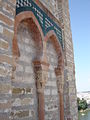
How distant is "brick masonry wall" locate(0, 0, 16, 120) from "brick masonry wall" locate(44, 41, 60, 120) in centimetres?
153

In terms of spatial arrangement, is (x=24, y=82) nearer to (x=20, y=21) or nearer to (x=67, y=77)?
(x=20, y=21)

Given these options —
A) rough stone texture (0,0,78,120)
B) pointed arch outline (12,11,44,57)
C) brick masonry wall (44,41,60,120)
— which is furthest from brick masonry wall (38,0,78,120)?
pointed arch outline (12,11,44,57)

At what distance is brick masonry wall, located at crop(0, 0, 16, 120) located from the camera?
59.5 inches

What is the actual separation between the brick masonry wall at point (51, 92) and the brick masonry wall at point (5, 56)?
153cm

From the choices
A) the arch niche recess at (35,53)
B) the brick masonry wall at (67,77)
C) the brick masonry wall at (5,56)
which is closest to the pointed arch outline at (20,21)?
the arch niche recess at (35,53)

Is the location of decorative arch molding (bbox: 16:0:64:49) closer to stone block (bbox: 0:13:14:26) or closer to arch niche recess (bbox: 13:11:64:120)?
arch niche recess (bbox: 13:11:64:120)

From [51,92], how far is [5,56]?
188 centimetres

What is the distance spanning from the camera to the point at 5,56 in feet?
5.43

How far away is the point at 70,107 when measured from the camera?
3662 mm

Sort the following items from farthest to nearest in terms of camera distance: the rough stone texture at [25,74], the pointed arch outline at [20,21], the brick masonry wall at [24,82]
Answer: the brick masonry wall at [24,82] < the pointed arch outline at [20,21] < the rough stone texture at [25,74]

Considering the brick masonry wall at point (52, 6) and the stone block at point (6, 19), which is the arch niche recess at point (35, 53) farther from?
the brick masonry wall at point (52, 6)

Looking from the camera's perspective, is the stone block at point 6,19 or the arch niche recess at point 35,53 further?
the arch niche recess at point 35,53

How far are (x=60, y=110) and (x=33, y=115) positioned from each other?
1059 mm

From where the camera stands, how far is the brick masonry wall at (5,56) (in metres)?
1.51
